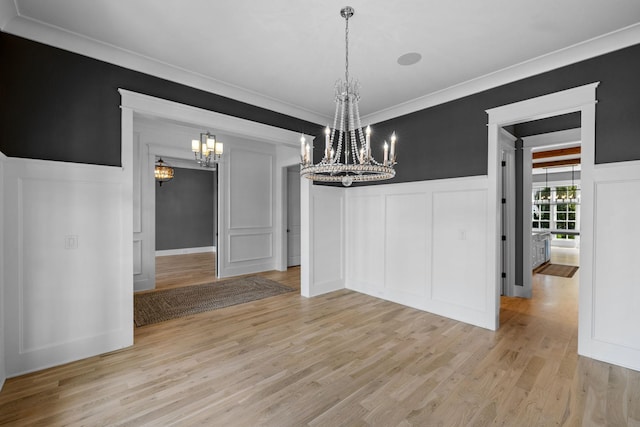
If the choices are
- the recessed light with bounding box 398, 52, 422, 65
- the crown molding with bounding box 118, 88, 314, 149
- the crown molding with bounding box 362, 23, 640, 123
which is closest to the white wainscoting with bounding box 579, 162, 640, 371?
the crown molding with bounding box 362, 23, 640, 123

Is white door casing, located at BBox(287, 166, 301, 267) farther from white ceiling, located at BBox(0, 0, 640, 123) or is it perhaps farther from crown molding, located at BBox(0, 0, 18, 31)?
crown molding, located at BBox(0, 0, 18, 31)

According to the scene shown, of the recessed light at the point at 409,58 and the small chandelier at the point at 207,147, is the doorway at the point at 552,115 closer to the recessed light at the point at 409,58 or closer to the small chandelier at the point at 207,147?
the recessed light at the point at 409,58

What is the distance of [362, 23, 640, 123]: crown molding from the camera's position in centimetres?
260

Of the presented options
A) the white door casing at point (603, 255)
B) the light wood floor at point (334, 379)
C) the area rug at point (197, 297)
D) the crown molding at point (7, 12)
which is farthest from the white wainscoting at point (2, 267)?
the white door casing at point (603, 255)

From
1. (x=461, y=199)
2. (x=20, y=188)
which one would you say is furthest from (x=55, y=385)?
(x=461, y=199)

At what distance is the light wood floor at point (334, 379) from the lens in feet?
6.52

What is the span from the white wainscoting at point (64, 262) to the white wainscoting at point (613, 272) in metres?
4.58

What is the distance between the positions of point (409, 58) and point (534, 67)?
1.36 metres

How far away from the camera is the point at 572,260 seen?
8.30 meters

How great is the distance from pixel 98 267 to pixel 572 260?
10.9m

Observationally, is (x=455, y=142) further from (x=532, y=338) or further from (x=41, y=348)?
(x=41, y=348)

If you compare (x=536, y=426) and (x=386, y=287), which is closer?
(x=536, y=426)

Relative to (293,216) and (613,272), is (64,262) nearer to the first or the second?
(613,272)

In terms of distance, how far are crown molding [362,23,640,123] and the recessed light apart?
0.92m
